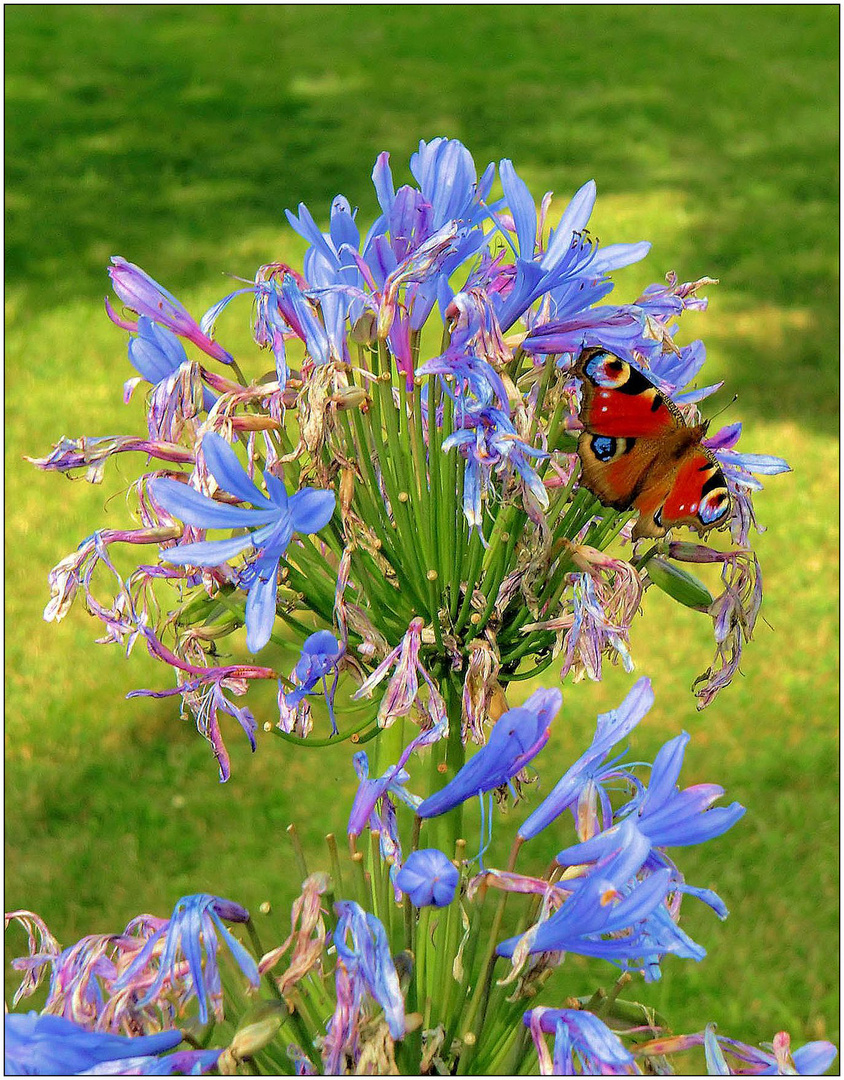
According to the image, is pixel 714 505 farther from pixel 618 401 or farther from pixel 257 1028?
pixel 257 1028

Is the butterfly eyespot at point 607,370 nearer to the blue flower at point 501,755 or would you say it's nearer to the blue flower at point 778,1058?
the blue flower at point 501,755

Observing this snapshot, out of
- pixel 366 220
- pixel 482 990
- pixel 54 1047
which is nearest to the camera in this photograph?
pixel 54 1047

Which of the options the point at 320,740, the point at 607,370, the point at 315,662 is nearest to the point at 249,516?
the point at 315,662

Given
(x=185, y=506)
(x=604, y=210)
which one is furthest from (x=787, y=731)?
(x=604, y=210)

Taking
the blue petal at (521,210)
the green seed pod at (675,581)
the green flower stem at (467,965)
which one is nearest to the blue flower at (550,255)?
the blue petal at (521,210)

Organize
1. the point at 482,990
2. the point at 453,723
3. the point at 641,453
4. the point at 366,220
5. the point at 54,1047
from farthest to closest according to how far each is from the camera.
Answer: the point at 366,220 < the point at 453,723 < the point at 641,453 < the point at 482,990 < the point at 54,1047

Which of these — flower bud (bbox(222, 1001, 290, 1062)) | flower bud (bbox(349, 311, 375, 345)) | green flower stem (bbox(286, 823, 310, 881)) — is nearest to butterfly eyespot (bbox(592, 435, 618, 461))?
flower bud (bbox(349, 311, 375, 345))

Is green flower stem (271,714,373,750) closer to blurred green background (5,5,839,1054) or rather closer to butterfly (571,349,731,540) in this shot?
butterfly (571,349,731,540)
